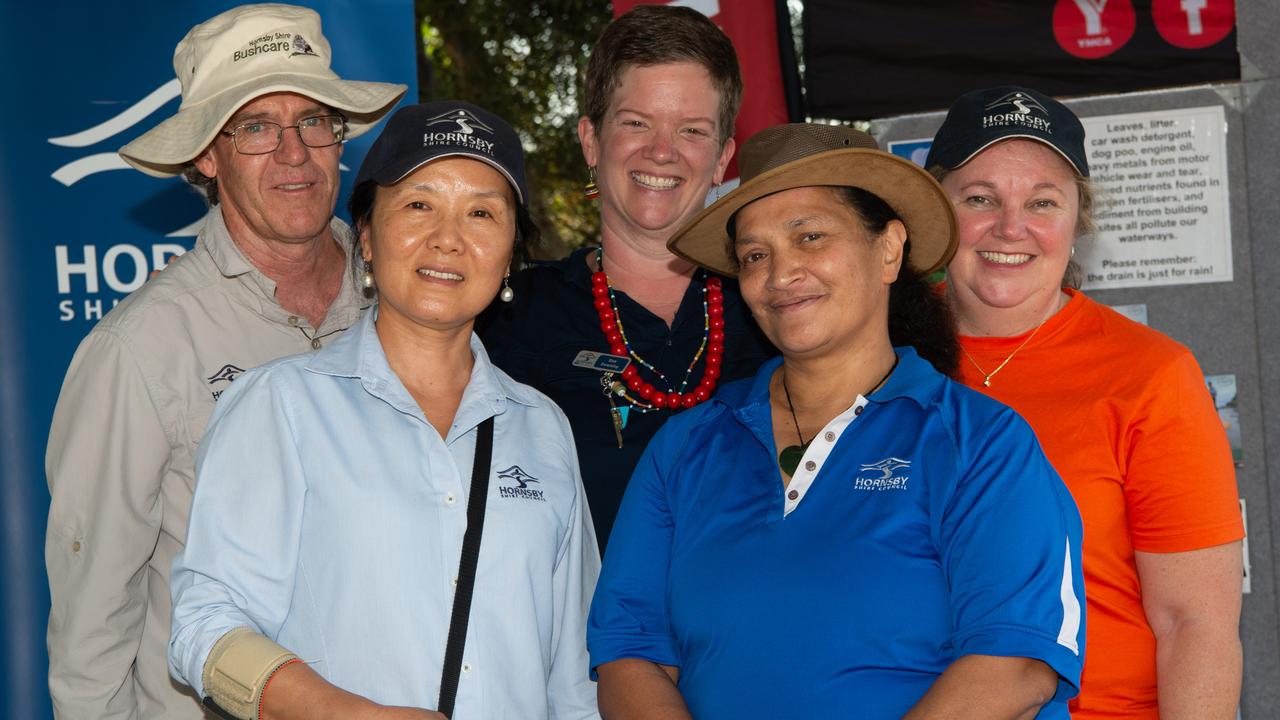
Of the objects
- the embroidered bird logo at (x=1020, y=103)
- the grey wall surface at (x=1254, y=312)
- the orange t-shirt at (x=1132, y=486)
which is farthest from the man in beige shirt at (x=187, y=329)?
the grey wall surface at (x=1254, y=312)

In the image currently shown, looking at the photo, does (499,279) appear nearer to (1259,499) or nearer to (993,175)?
(993,175)

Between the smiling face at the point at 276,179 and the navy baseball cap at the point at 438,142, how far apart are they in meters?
0.67

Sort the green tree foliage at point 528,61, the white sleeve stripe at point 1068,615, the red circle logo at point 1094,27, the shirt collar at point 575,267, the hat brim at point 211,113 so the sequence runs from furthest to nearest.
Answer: the green tree foliage at point 528,61
the red circle logo at point 1094,27
the shirt collar at point 575,267
the hat brim at point 211,113
the white sleeve stripe at point 1068,615

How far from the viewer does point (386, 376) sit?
7.80ft

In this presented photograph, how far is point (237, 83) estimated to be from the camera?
119 inches

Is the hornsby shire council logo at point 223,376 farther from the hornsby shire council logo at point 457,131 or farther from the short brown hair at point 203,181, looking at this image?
the hornsby shire council logo at point 457,131

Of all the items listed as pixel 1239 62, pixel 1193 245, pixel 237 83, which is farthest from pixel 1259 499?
pixel 237 83

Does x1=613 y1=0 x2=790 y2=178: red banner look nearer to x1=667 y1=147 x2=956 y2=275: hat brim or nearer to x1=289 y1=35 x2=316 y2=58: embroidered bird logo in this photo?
x1=289 y1=35 x2=316 y2=58: embroidered bird logo

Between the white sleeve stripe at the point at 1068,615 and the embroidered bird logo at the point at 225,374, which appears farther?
the embroidered bird logo at the point at 225,374

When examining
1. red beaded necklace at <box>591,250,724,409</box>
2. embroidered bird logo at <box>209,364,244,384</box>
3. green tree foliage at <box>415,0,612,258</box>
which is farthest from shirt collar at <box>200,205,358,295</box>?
green tree foliage at <box>415,0,612,258</box>

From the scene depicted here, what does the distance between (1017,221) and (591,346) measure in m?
1.16

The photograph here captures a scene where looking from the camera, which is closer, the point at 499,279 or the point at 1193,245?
the point at 499,279

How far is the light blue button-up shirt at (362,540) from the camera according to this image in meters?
2.11

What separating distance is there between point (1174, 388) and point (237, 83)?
7.83 feet
